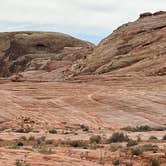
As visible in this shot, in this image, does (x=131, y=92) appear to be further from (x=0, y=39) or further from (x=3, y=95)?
(x=0, y=39)

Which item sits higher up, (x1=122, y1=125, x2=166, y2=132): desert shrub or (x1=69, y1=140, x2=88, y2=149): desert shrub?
(x1=69, y1=140, x2=88, y2=149): desert shrub

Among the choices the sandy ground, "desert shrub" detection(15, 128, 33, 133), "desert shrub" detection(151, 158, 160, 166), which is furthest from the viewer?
the sandy ground

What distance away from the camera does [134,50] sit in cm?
4978

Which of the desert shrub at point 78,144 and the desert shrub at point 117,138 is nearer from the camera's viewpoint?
the desert shrub at point 78,144

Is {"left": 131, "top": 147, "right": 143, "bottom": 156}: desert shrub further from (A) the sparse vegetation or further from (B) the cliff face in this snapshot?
(B) the cliff face

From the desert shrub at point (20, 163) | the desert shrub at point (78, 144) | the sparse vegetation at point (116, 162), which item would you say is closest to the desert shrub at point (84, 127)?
the desert shrub at point (78, 144)

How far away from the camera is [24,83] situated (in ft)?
128

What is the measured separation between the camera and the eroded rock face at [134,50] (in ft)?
144

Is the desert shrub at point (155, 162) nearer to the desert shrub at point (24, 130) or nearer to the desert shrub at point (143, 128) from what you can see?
the desert shrub at point (143, 128)

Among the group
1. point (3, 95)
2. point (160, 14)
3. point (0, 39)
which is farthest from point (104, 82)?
point (0, 39)

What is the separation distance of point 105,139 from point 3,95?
41.7ft

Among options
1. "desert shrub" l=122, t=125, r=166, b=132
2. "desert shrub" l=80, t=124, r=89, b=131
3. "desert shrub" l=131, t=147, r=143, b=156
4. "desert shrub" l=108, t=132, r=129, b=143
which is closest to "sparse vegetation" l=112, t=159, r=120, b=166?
"desert shrub" l=131, t=147, r=143, b=156

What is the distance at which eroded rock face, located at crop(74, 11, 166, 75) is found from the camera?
44.0 meters

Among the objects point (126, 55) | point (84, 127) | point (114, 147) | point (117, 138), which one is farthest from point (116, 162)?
point (126, 55)
